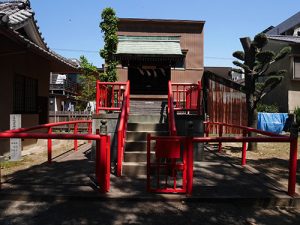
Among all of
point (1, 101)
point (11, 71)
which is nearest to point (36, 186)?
point (1, 101)

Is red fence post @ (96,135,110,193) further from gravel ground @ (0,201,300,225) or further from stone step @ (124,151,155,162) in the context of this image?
stone step @ (124,151,155,162)

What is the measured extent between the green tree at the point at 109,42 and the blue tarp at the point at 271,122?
369 inches

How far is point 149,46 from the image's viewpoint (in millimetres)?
13734

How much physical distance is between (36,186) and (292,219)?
4289mm

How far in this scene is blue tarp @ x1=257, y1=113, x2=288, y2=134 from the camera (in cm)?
2211

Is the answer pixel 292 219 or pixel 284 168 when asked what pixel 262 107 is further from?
pixel 292 219

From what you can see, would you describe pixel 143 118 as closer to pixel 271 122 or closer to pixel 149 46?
pixel 149 46

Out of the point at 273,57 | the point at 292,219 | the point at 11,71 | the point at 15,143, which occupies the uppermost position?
the point at 273,57

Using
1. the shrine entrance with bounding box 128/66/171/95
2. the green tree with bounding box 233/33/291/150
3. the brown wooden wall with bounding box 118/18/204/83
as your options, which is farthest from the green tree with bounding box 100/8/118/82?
the green tree with bounding box 233/33/291/150

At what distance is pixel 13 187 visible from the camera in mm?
6312

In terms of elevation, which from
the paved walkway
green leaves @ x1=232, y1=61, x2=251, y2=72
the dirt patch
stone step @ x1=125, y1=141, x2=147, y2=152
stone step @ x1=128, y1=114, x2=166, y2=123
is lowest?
the dirt patch

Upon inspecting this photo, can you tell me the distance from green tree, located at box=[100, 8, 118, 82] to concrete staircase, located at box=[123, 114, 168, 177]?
11823 millimetres

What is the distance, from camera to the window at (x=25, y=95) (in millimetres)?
12125

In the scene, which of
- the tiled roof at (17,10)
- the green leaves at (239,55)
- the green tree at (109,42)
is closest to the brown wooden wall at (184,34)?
the green tree at (109,42)
